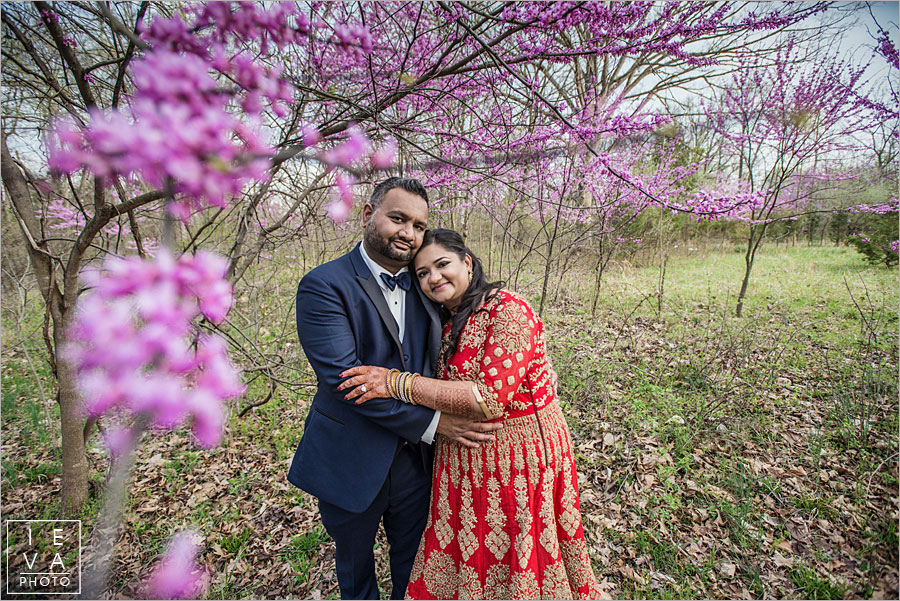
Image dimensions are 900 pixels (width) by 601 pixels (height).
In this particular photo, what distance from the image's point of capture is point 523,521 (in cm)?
157

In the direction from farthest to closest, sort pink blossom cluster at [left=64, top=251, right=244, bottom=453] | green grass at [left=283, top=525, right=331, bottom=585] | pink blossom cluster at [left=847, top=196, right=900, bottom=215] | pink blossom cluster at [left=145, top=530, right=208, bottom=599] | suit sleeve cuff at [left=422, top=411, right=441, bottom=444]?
1. pink blossom cluster at [left=847, top=196, right=900, bottom=215]
2. green grass at [left=283, top=525, right=331, bottom=585]
3. pink blossom cluster at [left=145, top=530, right=208, bottom=599]
4. suit sleeve cuff at [left=422, top=411, right=441, bottom=444]
5. pink blossom cluster at [left=64, top=251, right=244, bottom=453]

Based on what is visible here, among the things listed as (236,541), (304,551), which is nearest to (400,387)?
(304,551)

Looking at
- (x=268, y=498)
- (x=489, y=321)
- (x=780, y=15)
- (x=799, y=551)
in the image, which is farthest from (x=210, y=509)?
(x=780, y=15)

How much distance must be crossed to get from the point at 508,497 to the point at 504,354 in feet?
2.01

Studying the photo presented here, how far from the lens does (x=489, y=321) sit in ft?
5.06

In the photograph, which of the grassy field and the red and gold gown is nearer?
the red and gold gown

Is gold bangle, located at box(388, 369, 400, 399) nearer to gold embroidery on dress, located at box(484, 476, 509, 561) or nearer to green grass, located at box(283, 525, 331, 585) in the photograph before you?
gold embroidery on dress, located at box(484, 476, 509, 561)

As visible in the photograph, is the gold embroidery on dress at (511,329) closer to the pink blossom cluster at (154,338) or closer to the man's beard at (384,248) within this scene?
the man's beard at (384,248)

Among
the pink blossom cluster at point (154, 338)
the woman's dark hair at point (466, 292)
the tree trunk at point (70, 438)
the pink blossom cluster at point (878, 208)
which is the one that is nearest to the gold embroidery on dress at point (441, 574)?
the woman's dark hair at point (466, 292)

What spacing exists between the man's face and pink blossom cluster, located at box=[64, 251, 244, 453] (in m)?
1.02

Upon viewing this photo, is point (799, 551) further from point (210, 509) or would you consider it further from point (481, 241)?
point (481, 241)

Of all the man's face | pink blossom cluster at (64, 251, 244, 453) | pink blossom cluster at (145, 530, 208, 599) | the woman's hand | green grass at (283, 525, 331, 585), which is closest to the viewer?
pink blossom cluster at (64, 251, 244, 453)

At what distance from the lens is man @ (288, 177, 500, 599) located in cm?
147

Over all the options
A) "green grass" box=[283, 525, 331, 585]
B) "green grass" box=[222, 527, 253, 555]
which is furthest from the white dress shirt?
"green grass" box=[222, 527, 253, 555]
